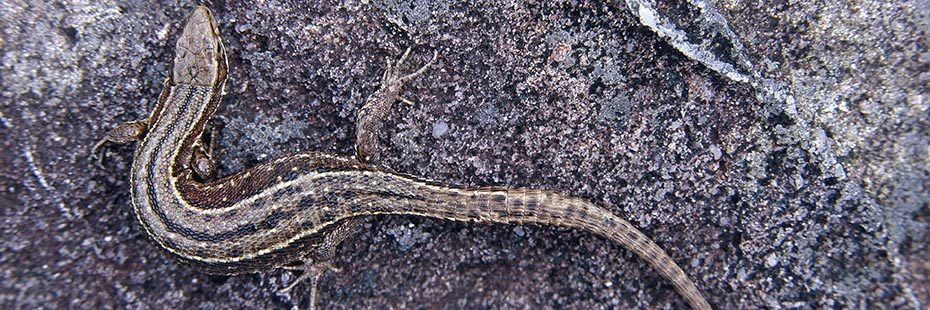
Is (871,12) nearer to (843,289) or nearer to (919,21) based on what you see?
(919,21)

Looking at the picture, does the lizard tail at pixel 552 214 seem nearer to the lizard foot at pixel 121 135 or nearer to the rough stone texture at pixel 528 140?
the rough stone texture at pixel 528 140

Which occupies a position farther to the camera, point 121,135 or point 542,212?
point 121,135

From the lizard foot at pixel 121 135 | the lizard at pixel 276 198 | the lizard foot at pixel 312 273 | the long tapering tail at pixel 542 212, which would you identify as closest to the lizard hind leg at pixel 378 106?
the lizard at pixel 276 198

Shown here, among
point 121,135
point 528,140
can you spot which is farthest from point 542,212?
point 121,135

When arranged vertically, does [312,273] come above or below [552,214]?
below

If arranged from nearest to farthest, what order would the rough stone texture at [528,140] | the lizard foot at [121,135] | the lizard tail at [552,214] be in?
the rough stone texture at [528,140], the lizard tail at [552,214], the lizard foot at [121,135]

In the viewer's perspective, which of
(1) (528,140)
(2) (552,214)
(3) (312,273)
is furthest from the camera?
(3) (312,273)

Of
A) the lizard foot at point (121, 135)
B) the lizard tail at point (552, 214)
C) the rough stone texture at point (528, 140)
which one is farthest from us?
the lizard foot at point (121, 135)

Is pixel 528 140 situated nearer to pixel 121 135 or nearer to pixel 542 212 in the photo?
pixel 542 212
